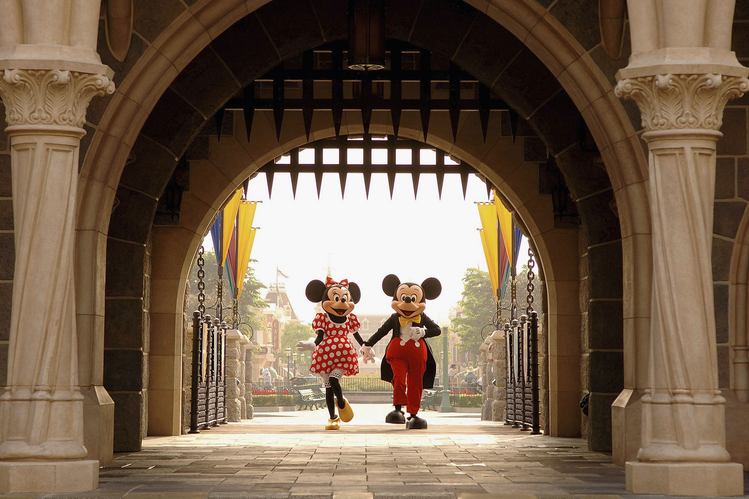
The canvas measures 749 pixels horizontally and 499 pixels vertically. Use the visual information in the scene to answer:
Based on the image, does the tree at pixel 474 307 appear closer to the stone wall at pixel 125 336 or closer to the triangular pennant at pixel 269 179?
the triangular pennant at pixel 269 179

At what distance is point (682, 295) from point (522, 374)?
7246mm

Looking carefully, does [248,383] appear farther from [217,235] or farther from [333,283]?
[333,283]

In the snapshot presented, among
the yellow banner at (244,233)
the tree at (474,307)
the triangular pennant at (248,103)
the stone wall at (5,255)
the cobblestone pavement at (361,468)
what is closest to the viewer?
the cobblestone pavement at (361,468)

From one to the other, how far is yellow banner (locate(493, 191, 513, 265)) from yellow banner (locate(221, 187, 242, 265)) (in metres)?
3.67

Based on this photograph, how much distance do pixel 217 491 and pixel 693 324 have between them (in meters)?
2.76

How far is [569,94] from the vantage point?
22.0 feet

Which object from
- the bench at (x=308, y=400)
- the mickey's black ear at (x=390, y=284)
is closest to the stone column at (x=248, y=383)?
the mickey's black ear at (x=390, y=284)

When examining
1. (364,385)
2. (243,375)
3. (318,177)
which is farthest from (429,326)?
(364,385)

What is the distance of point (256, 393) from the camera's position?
98.8ft

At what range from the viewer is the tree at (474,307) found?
52.1 meters

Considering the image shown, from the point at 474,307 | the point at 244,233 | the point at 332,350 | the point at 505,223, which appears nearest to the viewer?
the point at 332,350

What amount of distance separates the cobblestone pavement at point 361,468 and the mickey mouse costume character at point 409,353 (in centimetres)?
135

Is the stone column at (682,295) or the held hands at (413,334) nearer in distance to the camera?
the stone column at (682,295)

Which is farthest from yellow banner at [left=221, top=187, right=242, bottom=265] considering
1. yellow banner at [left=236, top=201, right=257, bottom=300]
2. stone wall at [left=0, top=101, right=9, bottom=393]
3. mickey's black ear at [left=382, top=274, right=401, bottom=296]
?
stone wall at [left=0, top=101, right=9, bottom=393]
